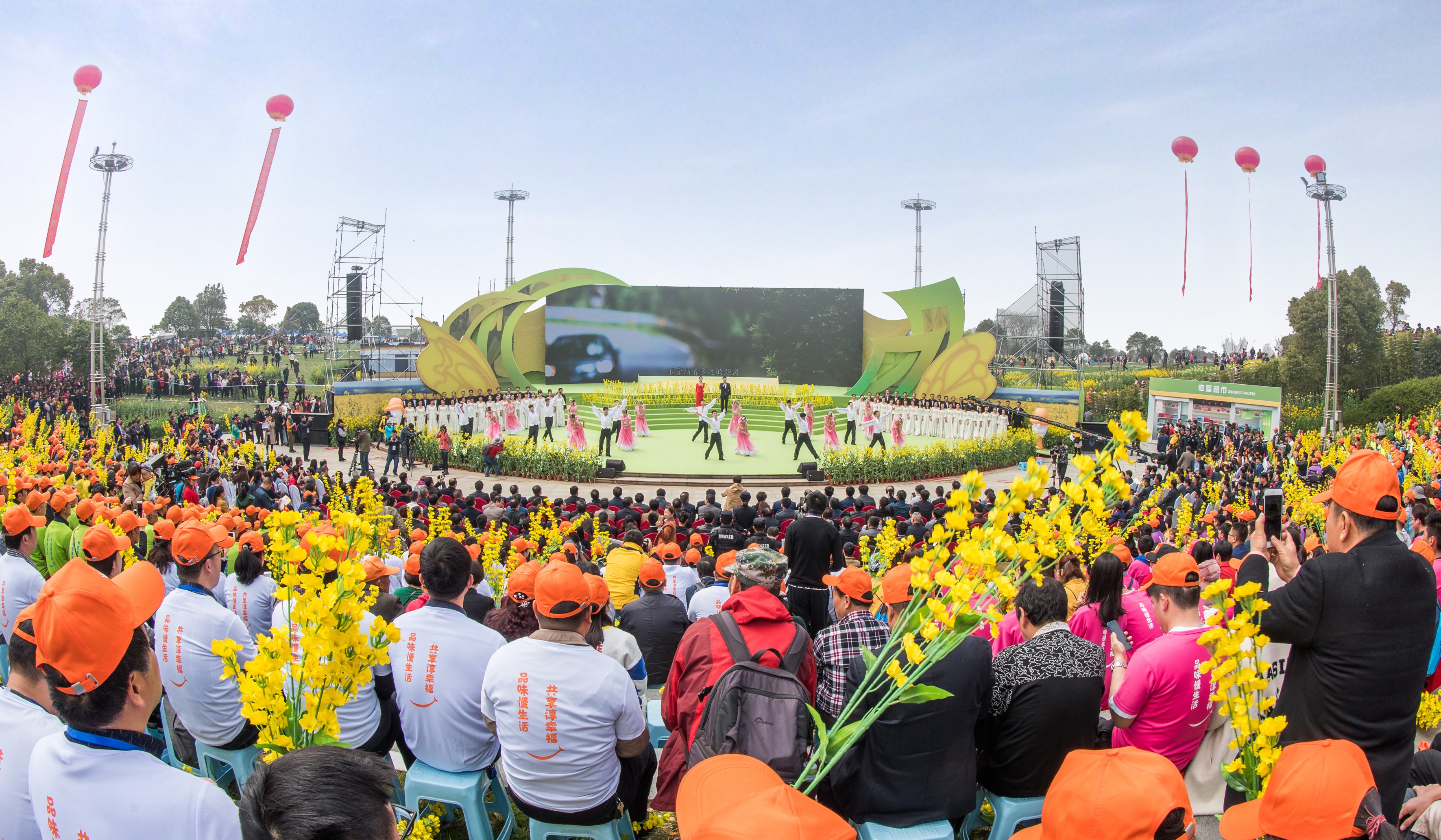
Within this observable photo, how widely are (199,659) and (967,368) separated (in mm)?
24020

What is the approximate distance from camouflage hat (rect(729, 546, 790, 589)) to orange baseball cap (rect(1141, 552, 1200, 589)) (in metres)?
1.49

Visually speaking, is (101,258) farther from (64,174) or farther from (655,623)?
(655,623)

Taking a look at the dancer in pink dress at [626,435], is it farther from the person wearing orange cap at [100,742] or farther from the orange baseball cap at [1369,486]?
the person wearing orange cap at [100,742]

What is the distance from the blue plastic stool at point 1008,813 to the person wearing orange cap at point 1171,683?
1.75 feet

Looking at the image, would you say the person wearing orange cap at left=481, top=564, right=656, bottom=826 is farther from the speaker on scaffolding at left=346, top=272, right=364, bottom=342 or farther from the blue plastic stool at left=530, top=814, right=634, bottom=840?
the speaker on scaffolding at left=346, top=272, right=364, bottom=342

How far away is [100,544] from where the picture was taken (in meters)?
4.13

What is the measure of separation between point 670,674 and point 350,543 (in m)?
1.21

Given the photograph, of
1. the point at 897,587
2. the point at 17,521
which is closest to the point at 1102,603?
the point at 897,587

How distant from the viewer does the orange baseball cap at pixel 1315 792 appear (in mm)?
1735

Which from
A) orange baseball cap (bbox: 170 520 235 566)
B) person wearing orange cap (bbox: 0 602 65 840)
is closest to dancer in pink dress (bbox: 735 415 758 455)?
orange baseball cap (bbox: 170 520 235 566)

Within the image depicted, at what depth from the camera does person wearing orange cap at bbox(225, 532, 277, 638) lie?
4.37 meters

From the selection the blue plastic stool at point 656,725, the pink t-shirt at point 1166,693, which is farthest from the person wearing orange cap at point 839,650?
the blue plastic stool at point 656,725

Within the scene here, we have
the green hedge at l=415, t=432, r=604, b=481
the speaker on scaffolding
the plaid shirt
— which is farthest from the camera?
the speaker on scaffolding

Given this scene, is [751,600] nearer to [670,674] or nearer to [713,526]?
[670,674]
